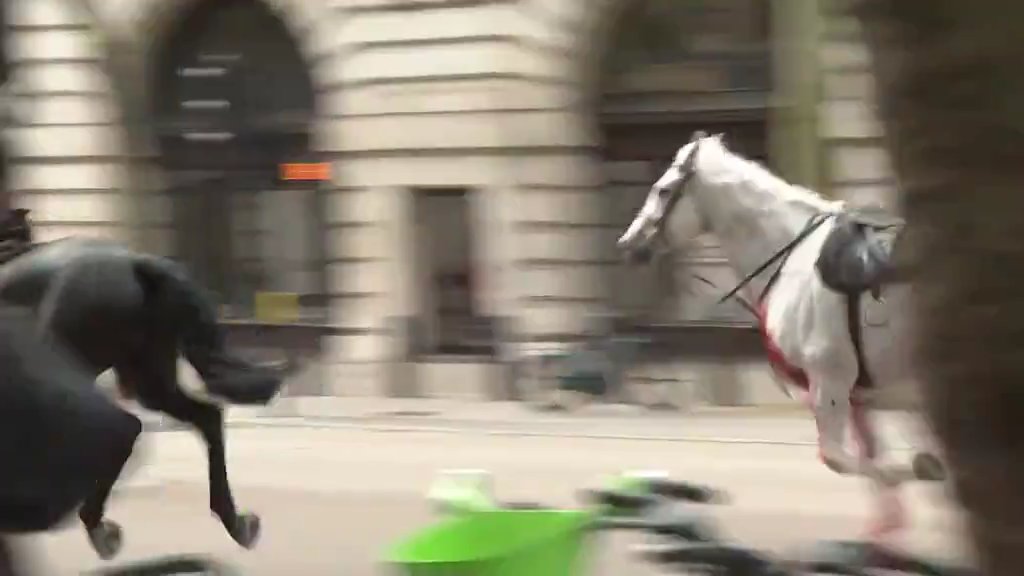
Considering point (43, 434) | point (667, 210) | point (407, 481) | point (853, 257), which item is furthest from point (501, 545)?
point (407, 481)

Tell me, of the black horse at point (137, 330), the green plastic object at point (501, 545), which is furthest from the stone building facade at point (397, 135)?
the green plastic object at point (501, 545)

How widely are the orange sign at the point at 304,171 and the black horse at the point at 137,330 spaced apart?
7904 millimetres

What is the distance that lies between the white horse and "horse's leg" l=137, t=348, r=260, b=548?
91.7 inches

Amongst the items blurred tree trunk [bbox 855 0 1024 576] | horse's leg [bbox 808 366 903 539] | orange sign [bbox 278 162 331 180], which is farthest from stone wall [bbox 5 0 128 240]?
blurred tree trunk [bbox 855 0 1024 576]

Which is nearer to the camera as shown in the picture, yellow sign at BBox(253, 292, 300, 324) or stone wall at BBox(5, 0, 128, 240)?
yellow sign at BBox(253, 292, 300, 324)

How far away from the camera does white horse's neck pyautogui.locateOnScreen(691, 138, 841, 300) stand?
22.4ft

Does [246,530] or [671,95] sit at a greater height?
[671,95]

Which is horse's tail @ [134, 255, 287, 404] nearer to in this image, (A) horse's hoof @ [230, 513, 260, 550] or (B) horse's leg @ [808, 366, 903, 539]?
(A) horse's hoof @ [230, 513, 260, 550]

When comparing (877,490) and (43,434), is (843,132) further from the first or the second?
(43,434)

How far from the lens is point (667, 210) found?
24.0 ft

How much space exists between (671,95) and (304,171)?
371 centimetres

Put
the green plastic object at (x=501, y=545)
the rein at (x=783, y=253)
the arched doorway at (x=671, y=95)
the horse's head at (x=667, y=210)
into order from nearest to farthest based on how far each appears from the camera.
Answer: the green plastic object at (x=501, y=545) < the rein at (x=783, y=253) < the horse's head at (x=667, y=210) < the arched doorway at (x=671, y=95)

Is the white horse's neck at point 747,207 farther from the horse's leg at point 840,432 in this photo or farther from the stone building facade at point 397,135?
the stone building facade at point 397,135

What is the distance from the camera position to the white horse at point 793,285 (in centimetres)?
650
